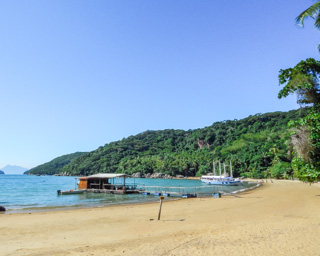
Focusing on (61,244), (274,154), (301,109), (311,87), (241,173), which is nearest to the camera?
(61,244)

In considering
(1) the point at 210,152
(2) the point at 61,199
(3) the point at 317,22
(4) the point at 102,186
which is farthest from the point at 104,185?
(1) the point at 210,152

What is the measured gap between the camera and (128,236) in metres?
10.4

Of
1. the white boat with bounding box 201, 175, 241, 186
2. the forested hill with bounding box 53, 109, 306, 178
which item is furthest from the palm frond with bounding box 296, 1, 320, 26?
the forested hill with bounding box 53, 109, 306, 178

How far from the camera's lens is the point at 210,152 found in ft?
435

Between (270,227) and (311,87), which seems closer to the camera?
(270,227)

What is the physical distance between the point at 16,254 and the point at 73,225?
19.0 ft

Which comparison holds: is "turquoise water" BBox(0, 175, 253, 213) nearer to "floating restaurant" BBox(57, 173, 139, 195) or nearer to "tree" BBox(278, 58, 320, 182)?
"floating restaurant" BBox(57, 173, 139, 195)

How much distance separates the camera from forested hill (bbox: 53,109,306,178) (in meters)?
82.5

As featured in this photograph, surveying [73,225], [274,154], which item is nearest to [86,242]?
[73,225]

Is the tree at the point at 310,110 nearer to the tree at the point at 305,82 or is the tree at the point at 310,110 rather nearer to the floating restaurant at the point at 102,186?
the tree at the point at 305,82

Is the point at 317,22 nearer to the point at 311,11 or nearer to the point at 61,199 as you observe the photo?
the point at 311,11

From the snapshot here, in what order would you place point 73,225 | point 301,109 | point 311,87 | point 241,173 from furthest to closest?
point 241,173 → point 73,225 → point 301,109 → point 311,87

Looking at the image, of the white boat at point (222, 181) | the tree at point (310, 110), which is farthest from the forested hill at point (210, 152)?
the tree at point (310, 110)

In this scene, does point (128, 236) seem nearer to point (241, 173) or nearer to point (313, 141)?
A: point (313, 141)
